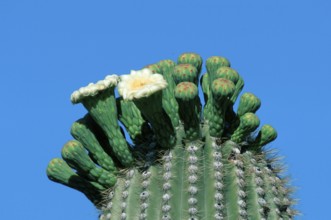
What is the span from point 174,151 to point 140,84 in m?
0.56

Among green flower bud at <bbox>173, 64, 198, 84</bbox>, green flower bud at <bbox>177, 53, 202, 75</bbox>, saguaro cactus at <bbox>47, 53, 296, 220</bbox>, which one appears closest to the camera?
saguaro cactus at <bbox>47, 53, 296, 220</bbox>

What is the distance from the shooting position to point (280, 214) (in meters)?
7.98

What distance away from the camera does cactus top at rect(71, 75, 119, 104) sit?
815 cm

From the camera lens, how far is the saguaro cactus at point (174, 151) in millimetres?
7680

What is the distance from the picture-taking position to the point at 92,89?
814cm

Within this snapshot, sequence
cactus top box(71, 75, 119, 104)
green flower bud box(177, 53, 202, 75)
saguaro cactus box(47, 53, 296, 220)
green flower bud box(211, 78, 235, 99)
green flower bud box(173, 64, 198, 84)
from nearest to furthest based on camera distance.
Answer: saguaro cactus box(47, 53, 296, 220) → green flower bud box(211, 78, 235, 99) → green flower bud box(173, 64, 198, 84) → cactus top box(71, 75, 119, 104) → green flower bud box(177, 53, 202, 75)

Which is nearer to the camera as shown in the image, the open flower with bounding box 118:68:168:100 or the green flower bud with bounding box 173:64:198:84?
the open flower with bounding box 118:68:168:100

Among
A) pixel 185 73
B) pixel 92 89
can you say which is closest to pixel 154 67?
pixel 185 73

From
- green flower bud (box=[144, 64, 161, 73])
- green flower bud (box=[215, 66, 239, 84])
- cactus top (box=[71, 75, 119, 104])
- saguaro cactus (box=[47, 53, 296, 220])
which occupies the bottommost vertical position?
saguaro cactus (box=[47, 53, 296, 220])

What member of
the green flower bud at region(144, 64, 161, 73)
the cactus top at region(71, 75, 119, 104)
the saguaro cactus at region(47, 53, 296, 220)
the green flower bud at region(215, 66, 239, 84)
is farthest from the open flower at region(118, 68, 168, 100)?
the green flower bud at region(215, 66, 239, 84)

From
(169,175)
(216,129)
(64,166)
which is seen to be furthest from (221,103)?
(64,166)

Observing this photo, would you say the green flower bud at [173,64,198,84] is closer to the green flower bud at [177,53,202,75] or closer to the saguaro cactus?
the saguaro cactus

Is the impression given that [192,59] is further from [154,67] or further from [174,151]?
[174,151]

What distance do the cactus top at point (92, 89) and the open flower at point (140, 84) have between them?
0.35 feet
